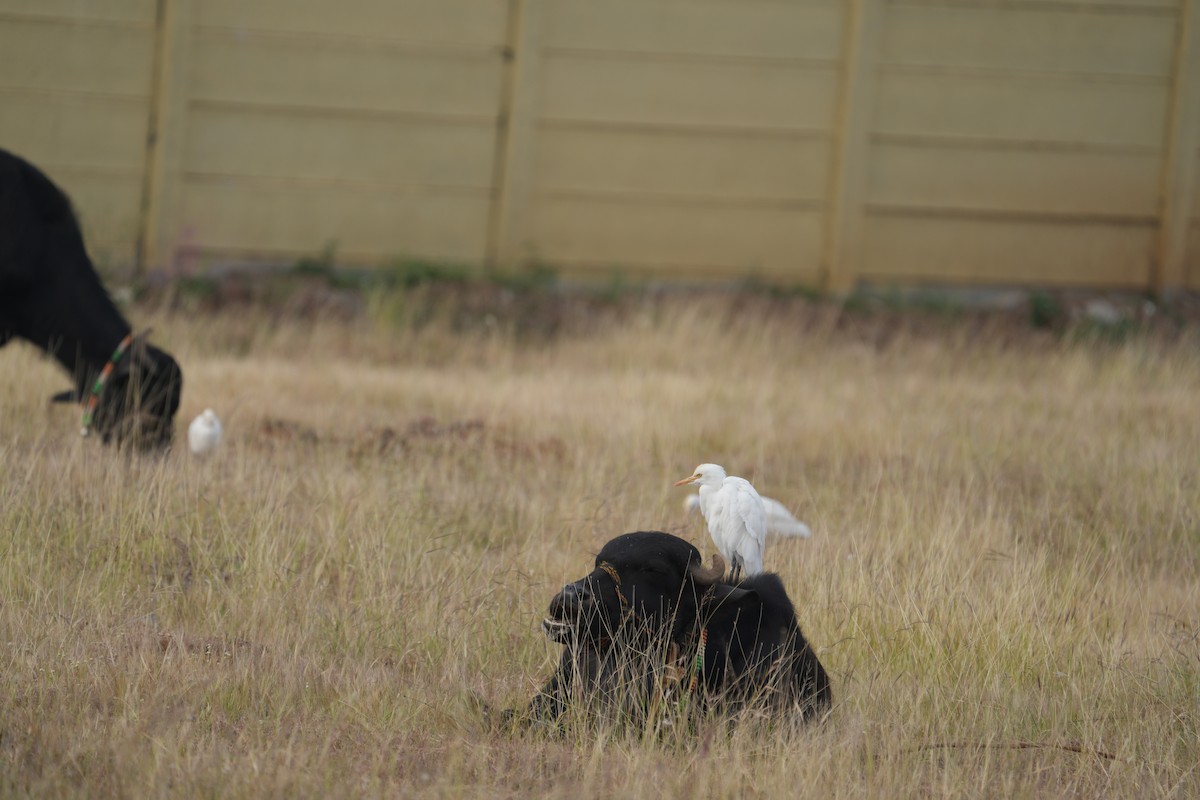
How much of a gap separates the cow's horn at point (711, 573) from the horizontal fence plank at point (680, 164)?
25.4ft

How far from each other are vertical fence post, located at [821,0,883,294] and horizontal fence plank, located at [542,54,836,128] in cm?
15

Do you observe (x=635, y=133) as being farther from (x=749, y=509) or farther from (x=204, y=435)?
(x=749, y=509)

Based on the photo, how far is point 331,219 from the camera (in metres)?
10.5

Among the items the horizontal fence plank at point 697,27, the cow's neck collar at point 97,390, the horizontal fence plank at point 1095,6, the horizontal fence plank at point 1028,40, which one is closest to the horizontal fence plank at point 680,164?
the horizontal fence plank at point 697,27

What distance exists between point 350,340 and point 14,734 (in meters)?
6.32

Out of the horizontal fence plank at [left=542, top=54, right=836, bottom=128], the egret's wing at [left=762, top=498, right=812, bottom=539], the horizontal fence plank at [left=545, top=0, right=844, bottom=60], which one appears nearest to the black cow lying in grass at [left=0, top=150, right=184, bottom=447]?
the egret's wing at [left=762, top=498, right=812, bottom=539]

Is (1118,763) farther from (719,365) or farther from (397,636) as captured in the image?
(719,365)

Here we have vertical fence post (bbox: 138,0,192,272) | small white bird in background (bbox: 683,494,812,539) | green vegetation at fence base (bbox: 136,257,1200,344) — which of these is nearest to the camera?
small white bird in background (bbox: 683,494,812,539)

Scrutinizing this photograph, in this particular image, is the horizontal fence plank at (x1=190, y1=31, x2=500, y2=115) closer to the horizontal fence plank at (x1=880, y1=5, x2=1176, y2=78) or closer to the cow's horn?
the horizontal fence plank at (x1=880, y1=5, x2=1176, y2=78)

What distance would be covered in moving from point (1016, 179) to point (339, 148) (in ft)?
17.0

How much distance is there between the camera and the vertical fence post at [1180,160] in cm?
1084

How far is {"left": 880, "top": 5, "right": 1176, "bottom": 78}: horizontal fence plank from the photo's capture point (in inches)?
425

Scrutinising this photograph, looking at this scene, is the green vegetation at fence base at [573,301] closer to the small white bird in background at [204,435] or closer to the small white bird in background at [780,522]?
the small white bird in background at [204,435]

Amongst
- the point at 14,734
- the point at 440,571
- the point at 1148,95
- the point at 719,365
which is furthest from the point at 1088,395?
the point at 14,734
